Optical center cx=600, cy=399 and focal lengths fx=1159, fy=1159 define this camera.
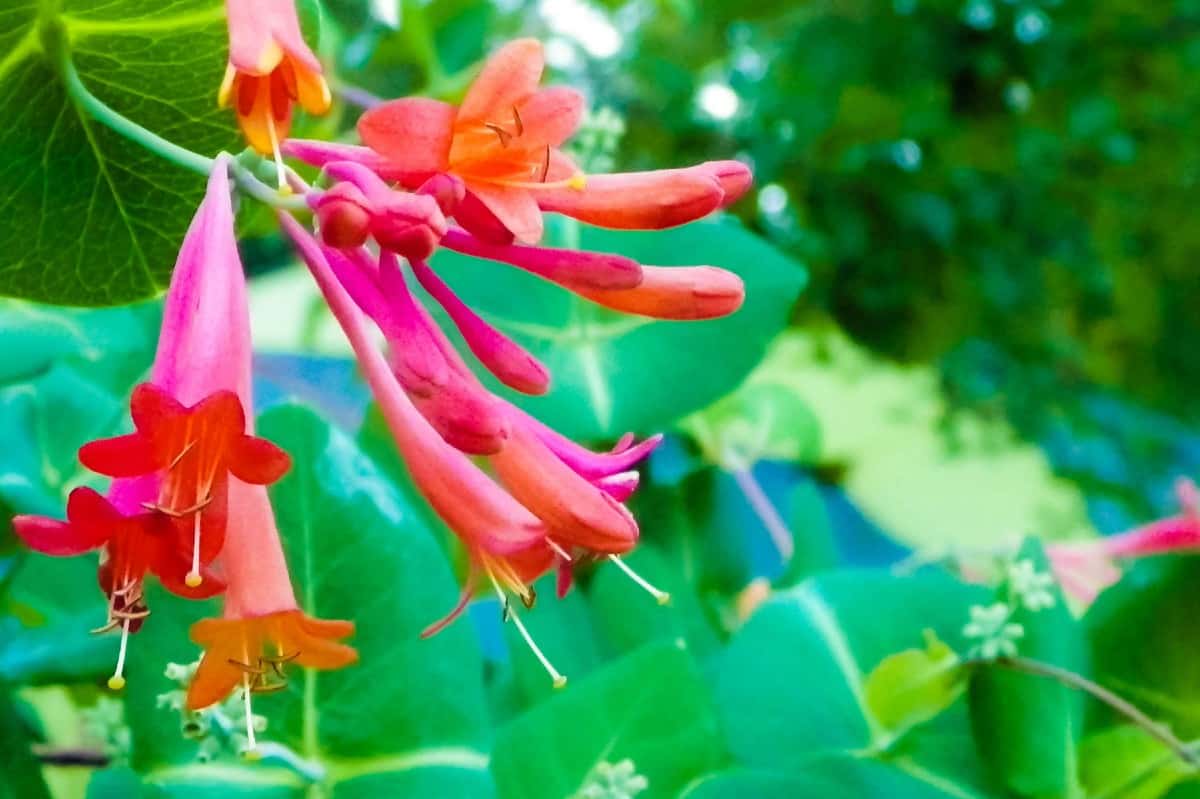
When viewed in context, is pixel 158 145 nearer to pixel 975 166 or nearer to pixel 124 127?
pixel 124 127

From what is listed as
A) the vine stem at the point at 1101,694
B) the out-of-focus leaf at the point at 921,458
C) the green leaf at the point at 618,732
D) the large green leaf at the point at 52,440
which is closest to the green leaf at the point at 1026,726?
the vine stem at the point at 1101,694

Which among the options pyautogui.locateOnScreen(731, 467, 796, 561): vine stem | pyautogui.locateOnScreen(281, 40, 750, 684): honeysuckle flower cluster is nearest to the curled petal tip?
pyautogui.locateOnScreen(281, 40, 750, 684): honeysuckle flower cluster

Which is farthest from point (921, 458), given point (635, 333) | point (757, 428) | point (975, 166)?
point (635, 333)

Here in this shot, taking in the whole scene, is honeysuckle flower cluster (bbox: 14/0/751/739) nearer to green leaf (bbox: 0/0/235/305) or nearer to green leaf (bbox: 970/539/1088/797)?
green leaf (bbox: 0/0/235/305)

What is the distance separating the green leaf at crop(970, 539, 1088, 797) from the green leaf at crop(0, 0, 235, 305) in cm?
31

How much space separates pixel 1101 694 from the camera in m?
0.39

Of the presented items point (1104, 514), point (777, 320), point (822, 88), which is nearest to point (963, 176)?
point (822, 88)

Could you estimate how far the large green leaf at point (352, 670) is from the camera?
360 millimetres

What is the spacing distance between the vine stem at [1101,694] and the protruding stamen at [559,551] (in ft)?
0.66

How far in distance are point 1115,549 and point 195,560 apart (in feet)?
1.78

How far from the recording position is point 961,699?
1.44 feet

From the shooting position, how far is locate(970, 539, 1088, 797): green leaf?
1.32 feet

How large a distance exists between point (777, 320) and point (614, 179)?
0.91 ft

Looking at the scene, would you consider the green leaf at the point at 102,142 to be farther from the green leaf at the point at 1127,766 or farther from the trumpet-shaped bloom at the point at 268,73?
the green leaf at the point at 1127,766
